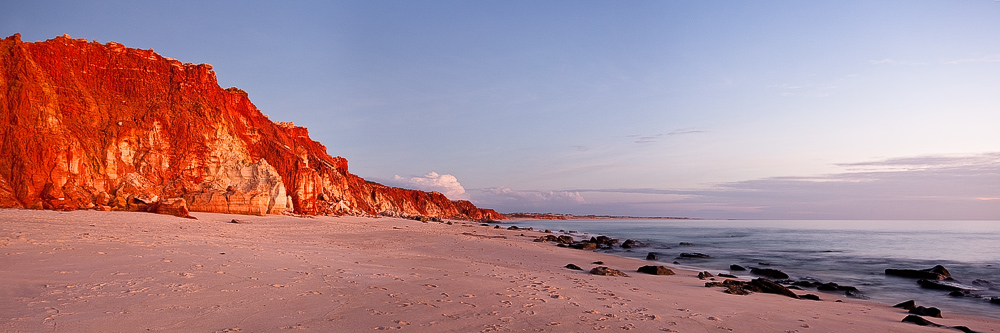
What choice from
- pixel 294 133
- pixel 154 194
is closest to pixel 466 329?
→ pixel 154 194

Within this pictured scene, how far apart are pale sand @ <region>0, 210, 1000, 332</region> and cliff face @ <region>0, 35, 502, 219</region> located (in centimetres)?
1367

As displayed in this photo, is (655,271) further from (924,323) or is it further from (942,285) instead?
(942,285)

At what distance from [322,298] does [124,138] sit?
28.3 metres

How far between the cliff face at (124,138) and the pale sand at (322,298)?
13668 millimetres

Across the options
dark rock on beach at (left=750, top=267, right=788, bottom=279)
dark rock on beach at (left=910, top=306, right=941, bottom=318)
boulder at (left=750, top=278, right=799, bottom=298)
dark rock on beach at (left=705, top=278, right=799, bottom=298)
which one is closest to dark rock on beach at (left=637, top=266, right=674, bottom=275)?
dark rock on beach at (left=705, top=278, right=799, bottom=298)

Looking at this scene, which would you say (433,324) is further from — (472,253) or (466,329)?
(472,253)

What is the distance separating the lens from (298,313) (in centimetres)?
587

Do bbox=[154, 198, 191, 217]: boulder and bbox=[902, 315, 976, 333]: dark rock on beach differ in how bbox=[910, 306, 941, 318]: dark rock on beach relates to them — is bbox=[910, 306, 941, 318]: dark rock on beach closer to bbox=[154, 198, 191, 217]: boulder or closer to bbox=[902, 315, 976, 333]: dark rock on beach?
bbox=[902, 315, 976, 333]: dark rock on beach

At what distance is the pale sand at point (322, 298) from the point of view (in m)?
5.47

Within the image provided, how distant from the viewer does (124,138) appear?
1059 inches

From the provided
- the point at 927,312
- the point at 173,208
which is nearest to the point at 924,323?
the point at 927,312

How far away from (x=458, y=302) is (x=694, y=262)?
18.2 m

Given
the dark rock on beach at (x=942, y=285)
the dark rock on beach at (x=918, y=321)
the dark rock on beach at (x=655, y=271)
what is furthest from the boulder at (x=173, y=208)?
the dark rock on beach at (x=942, y=285)

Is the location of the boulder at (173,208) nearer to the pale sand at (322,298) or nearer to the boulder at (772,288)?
the pale sand at (322,298)
